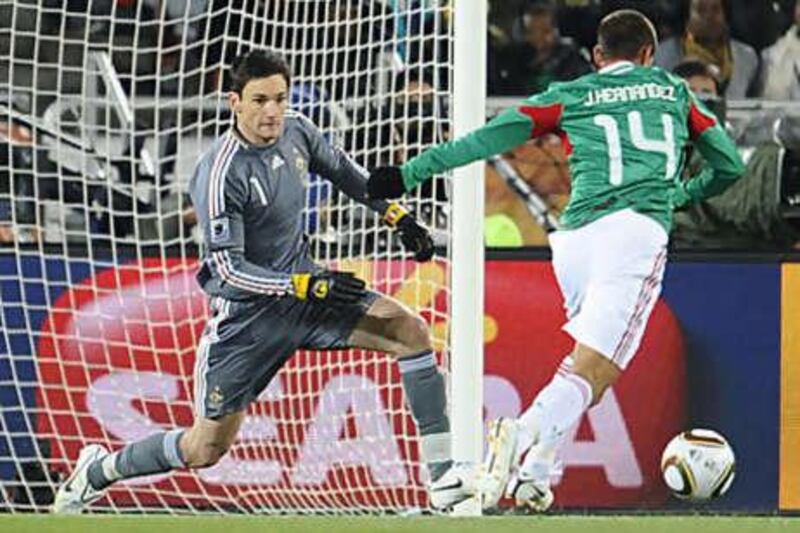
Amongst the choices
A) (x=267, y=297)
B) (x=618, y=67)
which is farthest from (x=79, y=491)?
(x=618, y=67)

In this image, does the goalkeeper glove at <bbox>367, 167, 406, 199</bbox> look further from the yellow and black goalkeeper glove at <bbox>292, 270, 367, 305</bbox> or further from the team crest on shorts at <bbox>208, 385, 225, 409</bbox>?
the team crest on shorts at <bbox>208, 385, 225, 409</bbox>

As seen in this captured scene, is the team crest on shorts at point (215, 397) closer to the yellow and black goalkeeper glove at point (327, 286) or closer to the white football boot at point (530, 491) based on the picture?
the yellow and black goalkeeper glove at point (327, 286)

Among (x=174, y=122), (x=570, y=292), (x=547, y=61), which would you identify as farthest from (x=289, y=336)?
(x=547, y=61)

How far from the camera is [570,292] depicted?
9102 millimetres

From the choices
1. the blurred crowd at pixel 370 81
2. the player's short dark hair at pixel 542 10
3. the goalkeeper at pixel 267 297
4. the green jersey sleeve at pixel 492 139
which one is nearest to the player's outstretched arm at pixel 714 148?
the green jersey sleeve at pixel 492 139

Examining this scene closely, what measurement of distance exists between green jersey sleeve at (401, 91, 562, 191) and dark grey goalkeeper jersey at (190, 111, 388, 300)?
0.63 meters

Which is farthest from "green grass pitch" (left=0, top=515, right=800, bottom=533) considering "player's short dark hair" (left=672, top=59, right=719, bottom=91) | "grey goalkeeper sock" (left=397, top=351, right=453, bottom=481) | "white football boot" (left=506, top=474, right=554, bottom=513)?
"player's short dark hair" (left=672, top=59, right=719, bottom=91)

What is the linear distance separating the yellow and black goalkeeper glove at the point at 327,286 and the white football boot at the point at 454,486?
651 mm

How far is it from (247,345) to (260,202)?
20.7 inches

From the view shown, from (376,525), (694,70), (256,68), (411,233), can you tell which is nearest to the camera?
(376,525)

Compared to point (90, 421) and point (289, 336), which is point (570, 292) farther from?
point (90, 421)

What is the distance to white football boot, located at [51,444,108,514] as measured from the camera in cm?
992

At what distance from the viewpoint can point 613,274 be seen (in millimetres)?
8961

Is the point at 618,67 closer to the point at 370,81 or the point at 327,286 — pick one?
the point at 327,286
